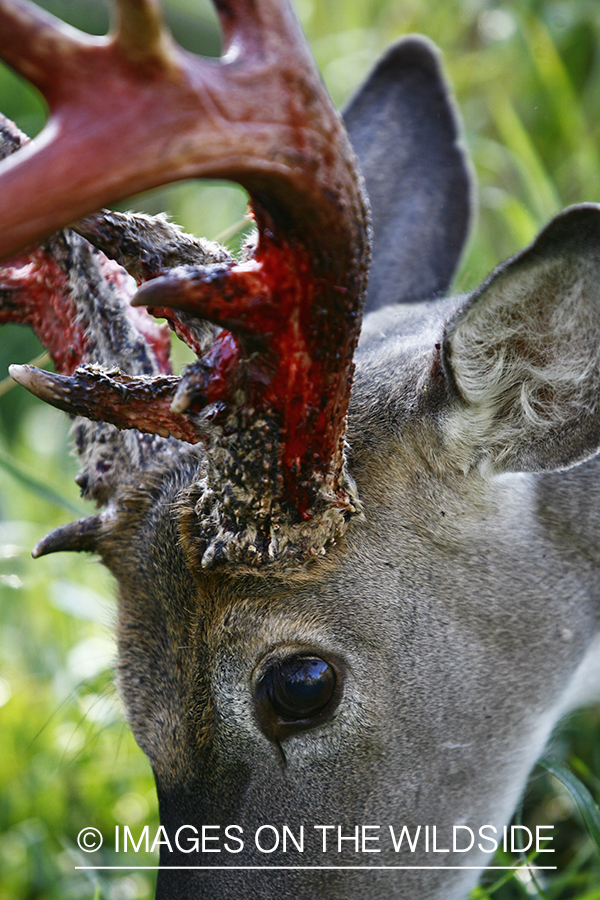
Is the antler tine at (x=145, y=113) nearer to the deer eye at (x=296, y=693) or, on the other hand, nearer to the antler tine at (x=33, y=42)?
the antler tine at (x=33, y=42)

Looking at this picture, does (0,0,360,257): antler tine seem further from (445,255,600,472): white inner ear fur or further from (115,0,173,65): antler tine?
(445,255,600,472): white inner ear fur

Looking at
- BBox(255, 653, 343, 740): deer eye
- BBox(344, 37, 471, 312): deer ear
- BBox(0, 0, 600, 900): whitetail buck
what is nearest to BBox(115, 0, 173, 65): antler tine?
BBox(0, 0, 600, 900): whitetail buck

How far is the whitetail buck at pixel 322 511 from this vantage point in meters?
1.41

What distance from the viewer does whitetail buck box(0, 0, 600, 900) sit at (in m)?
1.41

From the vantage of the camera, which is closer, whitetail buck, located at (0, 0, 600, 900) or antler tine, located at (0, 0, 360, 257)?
antler tine, located at (0, 0, 360, 257)

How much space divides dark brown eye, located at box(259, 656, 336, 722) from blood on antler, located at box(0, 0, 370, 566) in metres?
0.22

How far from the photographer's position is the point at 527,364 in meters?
1.65

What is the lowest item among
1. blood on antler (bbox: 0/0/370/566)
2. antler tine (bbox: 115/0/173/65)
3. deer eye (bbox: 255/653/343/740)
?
deer eye (bbox: 255/653/343/740)

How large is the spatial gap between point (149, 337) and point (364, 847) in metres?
1.17

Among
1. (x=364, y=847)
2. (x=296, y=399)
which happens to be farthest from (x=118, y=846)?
(x=296, y=399)

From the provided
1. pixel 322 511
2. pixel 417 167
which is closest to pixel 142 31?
pixel 322 511

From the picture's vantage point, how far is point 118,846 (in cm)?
271

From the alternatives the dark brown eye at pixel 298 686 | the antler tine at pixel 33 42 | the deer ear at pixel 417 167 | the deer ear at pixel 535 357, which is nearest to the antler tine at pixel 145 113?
the antler tine at pixel 33 42

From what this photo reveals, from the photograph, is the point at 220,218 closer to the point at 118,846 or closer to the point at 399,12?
the point at 399,12
